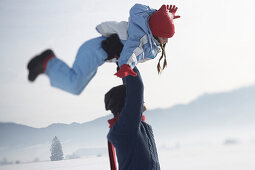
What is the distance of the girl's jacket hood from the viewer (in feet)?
3.06

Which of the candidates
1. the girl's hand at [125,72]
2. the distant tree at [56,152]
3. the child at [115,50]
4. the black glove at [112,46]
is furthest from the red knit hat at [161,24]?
the distant tree at [56,152]

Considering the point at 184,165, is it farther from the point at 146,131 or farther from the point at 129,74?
the point at 129,74

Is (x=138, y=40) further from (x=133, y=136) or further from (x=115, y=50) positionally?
(x=133, y=136)

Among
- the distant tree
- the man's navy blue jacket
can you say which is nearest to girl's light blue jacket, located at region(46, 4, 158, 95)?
the man's navy blue jacket

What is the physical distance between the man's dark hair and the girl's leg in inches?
3.5

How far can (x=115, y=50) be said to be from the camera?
3.09ft

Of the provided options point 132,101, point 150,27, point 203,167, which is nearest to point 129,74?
point 132,101

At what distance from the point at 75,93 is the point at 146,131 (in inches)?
10.7

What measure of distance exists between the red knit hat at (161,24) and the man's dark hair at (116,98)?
Answer: 26cm

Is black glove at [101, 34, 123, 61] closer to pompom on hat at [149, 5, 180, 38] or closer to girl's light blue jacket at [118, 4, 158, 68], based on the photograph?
girl's light blue jacket at [118, 4, 158, 68]

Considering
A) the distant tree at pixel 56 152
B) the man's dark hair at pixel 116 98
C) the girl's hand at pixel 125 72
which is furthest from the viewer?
the distant tree at pixel 56 152

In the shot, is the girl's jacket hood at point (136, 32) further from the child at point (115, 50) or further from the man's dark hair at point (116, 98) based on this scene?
the man's dark hair at point (116, 98)

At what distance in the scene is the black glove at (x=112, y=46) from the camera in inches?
36.6

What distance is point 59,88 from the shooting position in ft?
2.86
